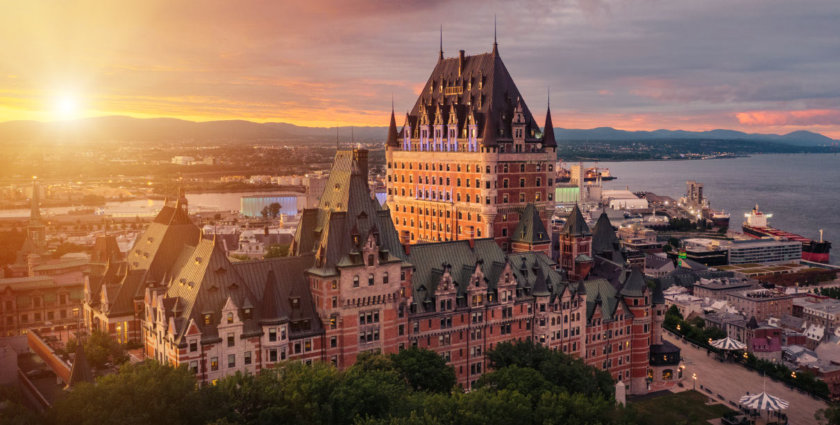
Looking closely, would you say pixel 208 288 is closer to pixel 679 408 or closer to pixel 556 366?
pixel 556 366

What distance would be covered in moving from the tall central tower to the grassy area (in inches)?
1221

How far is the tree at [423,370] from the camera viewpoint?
71.4 m

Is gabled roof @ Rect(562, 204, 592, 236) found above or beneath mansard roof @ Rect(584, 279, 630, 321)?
above

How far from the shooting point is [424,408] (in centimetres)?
5647

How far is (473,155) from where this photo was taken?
114688mm

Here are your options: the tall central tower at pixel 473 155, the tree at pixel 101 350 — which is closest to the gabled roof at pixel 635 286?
the tall central tower at pixel 473 155

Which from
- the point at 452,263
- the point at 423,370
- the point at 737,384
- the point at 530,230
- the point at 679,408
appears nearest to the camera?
the point at 423,370

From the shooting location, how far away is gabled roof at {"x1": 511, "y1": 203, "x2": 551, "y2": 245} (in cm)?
10556

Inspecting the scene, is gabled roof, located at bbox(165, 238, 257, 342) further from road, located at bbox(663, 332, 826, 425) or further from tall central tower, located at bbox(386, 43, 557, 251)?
road, located at bbox(663, 332, 826, 425)

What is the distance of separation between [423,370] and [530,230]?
39.5 metres

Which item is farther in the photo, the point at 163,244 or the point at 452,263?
the point at 452,263

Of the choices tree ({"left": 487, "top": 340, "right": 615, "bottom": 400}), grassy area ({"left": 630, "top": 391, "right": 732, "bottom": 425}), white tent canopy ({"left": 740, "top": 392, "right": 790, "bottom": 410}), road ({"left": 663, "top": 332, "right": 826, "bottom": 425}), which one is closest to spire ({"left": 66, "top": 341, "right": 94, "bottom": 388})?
tree ({"left": 487, "top": 340, "right": 615, "bottom": 400})

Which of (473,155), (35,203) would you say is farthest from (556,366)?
(35,203)

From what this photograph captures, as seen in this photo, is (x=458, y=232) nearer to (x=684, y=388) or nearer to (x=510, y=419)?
(x=684, y=388)
